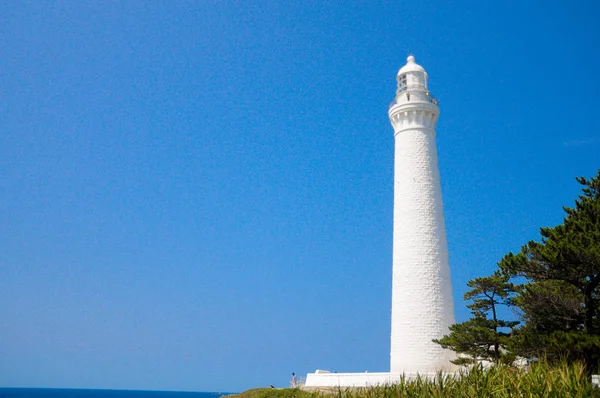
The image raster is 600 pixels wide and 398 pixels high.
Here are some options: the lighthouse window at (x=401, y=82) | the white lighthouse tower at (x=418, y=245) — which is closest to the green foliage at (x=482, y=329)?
the white lighthouse tower at (x=418, y=245)

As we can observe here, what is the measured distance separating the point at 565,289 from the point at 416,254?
1009 cm

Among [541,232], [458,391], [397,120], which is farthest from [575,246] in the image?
[397,120]

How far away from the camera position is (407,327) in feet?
88.8

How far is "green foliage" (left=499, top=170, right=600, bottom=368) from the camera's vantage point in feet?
56.7

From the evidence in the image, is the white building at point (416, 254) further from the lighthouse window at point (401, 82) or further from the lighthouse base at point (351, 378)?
the lighthouse window at point (401, 82)

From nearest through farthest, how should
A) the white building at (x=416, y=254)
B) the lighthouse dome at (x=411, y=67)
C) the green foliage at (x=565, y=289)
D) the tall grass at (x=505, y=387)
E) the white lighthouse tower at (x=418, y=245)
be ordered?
1. the tall grass at (x=505, y=387)
2. the green foliage at (x=565, y=289)
3. the white building at (x=416, y=254)
4. the white lighthouse tower at (x=418, y=245)
5. the lighthouse dome at (x=411, y=67)

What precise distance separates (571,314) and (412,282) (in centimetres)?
974

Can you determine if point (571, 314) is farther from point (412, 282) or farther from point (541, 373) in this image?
point (412, 282)

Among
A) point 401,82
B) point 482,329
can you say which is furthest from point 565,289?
point 401,82

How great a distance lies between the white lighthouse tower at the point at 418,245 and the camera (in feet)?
87.5

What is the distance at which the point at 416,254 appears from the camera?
2781cm

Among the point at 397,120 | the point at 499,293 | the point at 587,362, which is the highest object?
the point at 397,120

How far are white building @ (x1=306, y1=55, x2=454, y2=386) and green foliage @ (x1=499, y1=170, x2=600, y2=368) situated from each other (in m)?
7.42

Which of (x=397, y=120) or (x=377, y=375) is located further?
(x=397, y=120)
